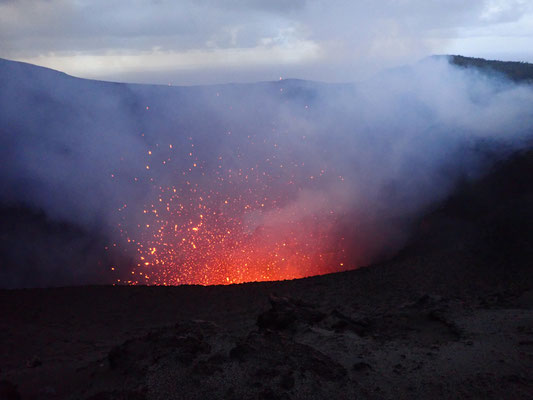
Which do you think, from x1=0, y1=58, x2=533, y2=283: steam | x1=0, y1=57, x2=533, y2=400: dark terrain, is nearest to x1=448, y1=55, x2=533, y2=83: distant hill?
x1=0, y1=58, x2=533, y2=283: steam

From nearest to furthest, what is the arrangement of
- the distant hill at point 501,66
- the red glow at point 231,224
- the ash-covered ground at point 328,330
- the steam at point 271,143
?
the ash-covered ground at point 328,330, the red glow at point 231,224, the steam at point 271,143, the distant hill at point 501,66

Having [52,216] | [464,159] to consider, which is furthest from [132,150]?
[464,159]

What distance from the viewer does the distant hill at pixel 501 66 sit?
1436 centimetres

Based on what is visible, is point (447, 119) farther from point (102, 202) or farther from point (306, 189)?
point (102, 202)

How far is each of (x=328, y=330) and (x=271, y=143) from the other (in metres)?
10.0

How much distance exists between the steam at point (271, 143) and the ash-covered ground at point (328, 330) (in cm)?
155

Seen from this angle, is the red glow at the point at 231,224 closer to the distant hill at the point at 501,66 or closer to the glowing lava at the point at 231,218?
the glowing lava at the point at 231,218

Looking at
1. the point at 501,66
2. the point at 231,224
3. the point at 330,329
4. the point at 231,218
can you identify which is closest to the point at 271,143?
the point at 231,218

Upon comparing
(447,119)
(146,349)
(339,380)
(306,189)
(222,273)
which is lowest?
(339,380)

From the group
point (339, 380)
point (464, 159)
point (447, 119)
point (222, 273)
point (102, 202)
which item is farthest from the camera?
point (447, 119)

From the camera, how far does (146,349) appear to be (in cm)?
405

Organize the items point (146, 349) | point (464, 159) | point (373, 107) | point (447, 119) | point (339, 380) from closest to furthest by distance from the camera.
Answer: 1. point (339, 380)
2. point (146, 349)
3. point (464, 159)
4. point (447, 119)
5. point (373, 107)

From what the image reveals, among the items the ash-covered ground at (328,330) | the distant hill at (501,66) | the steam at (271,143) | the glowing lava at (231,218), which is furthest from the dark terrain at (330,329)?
the distant hill at (501,66)

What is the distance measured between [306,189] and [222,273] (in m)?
3.80
